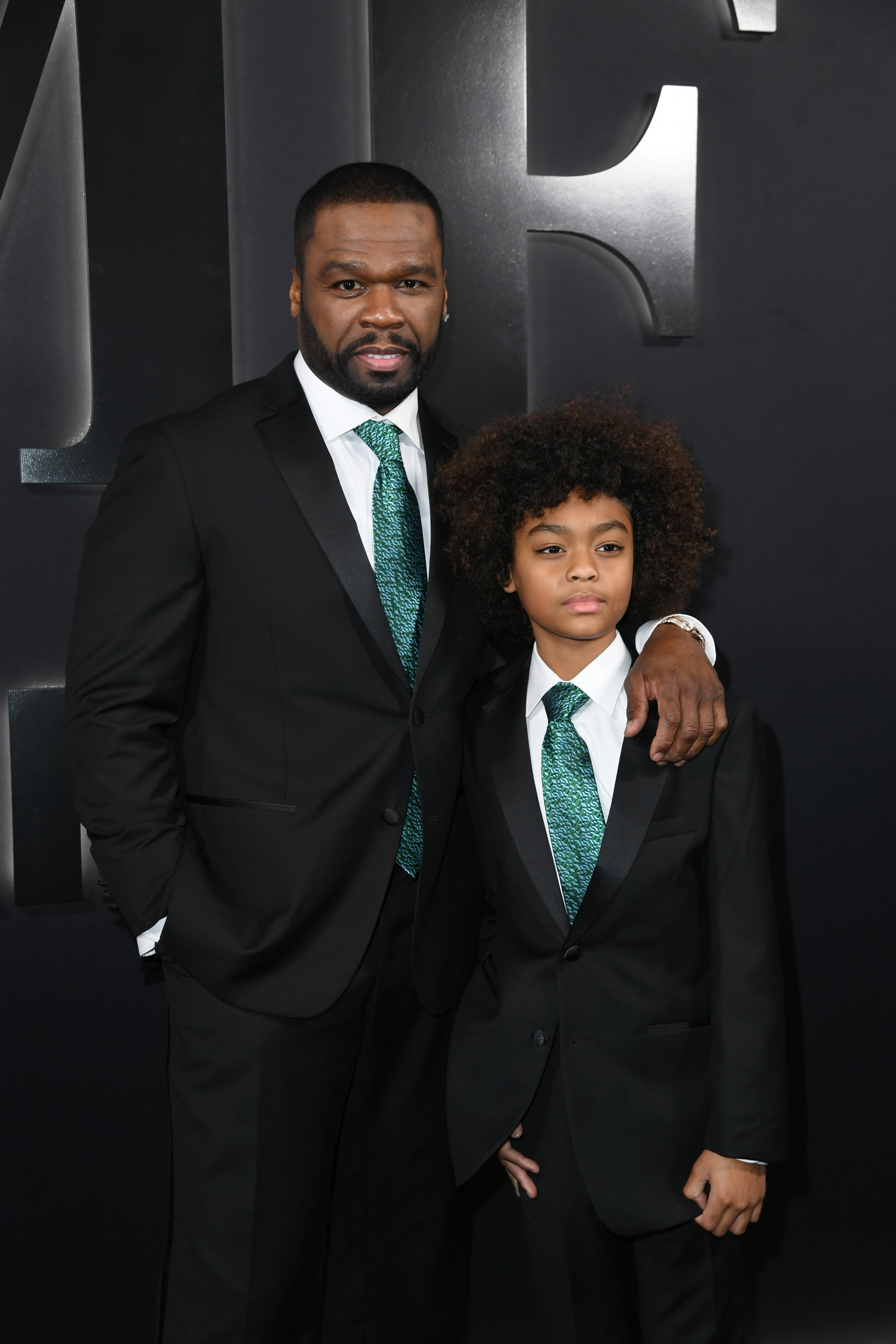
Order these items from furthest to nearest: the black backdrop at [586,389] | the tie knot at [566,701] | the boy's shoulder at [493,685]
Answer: the black backdrop at [586,389]
the boy's shoulder at [493,685]
the tie knot at [566,701]

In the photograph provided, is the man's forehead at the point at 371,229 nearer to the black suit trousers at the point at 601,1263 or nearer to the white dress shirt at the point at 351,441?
the white dress shirt at the point at 351,441

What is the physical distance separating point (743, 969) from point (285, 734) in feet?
2.27

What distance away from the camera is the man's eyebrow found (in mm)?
1668

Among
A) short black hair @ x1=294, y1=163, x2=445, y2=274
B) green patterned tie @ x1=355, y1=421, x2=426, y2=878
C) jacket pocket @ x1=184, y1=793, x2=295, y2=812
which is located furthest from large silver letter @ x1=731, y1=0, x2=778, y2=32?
jacket pocket @ x1=184, y1=793, x2=295, y2=812

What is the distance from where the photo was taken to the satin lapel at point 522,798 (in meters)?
1.56

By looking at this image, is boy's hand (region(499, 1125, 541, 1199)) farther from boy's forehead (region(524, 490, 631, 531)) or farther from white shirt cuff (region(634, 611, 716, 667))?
boy's forehead (region(524, 490, 631, 531))

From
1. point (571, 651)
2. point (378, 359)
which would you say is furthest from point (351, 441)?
point (571, 651)

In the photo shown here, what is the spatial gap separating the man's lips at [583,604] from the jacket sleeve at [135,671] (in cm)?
52

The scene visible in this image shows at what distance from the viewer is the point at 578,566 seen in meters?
1.55

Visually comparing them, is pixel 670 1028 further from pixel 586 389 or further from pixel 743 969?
pixel 586 389

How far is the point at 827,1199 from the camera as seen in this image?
2.44 metres

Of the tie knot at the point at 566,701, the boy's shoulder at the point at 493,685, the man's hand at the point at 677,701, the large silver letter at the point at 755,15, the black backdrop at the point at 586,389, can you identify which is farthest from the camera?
the large silver letter at the point at 755,15

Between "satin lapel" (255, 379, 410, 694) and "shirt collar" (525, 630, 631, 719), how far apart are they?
179mm

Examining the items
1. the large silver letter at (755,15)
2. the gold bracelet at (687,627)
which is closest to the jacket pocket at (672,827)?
the gold bracelet at (687,627)
